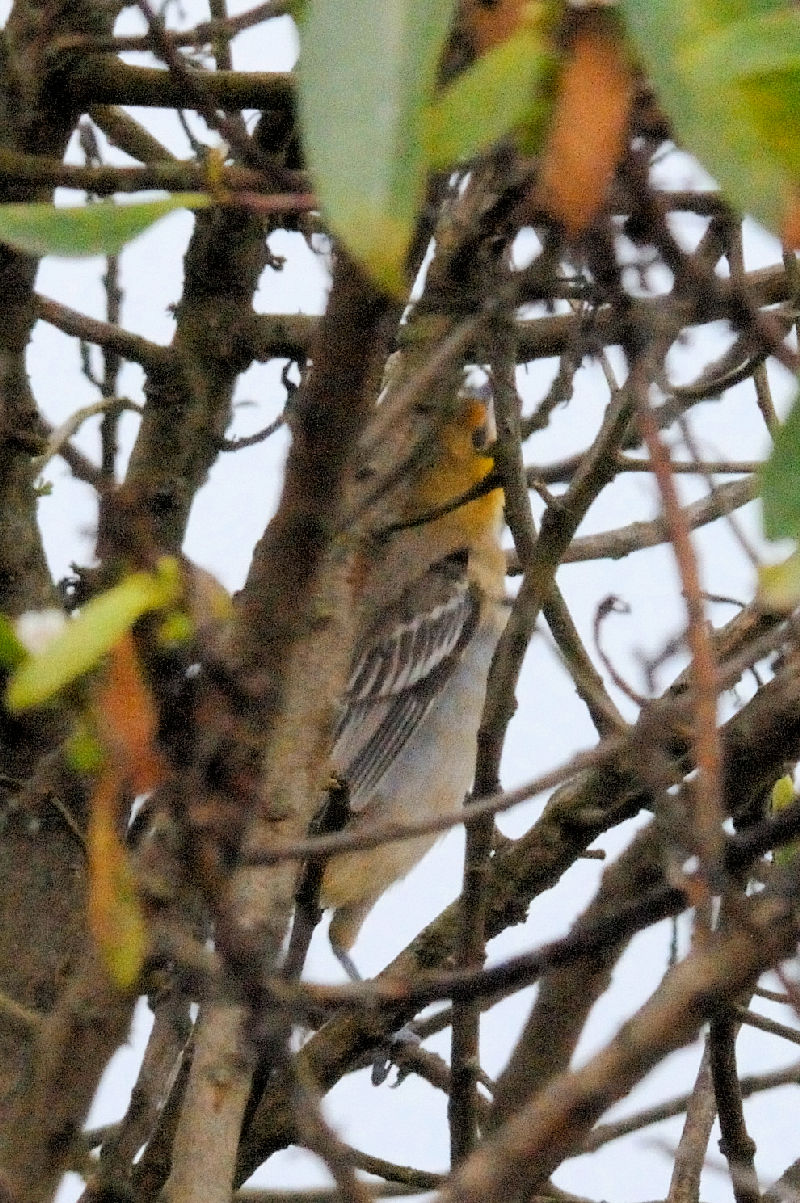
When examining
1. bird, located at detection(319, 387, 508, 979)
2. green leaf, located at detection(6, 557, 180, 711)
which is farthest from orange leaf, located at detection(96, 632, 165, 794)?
bird, located at detection(319, 387, 508, 979)

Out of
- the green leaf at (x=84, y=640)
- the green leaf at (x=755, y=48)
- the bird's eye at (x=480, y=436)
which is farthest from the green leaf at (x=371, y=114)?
the bird's eye at (x=480, y=436)

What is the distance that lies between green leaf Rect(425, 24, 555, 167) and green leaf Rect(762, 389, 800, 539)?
19cm

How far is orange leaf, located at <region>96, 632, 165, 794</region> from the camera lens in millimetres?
919

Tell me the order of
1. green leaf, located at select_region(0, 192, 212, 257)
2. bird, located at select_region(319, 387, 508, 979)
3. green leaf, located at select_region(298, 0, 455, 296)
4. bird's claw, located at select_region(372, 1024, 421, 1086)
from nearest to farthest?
green leaf, located at select_region(298, 0, 455, 296)
green leaf, located at select_region(0, 192, 212, 257)
bird's claw, located at select_region(372, 1024, 421, 1086)
bird, located at select_region(319, 387, 508, 979)

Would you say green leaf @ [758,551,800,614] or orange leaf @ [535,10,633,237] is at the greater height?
orange leaf @ [535,10,633,237]

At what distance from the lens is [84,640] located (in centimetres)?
89

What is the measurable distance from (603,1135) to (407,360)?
1.47 m

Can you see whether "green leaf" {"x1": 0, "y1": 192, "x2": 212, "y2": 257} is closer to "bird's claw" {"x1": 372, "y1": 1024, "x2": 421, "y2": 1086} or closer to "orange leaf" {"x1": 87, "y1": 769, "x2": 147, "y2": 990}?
"orange leaf" {"x1": 87, "y1": 769, "x2": 147, "y2": 990}

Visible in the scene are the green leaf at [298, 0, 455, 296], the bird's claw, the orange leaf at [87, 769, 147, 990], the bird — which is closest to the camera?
the green leaf at [298, 0, 455, 296]

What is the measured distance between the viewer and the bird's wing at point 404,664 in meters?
4.96

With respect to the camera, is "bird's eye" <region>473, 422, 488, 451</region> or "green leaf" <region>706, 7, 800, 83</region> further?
"bird's eye" <region>473, 422, 488, 451</region>

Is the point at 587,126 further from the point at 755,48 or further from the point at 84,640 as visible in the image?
the point at 84,640

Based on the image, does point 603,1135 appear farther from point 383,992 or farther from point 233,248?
point 383,992

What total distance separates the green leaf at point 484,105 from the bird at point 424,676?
13.0 ft
